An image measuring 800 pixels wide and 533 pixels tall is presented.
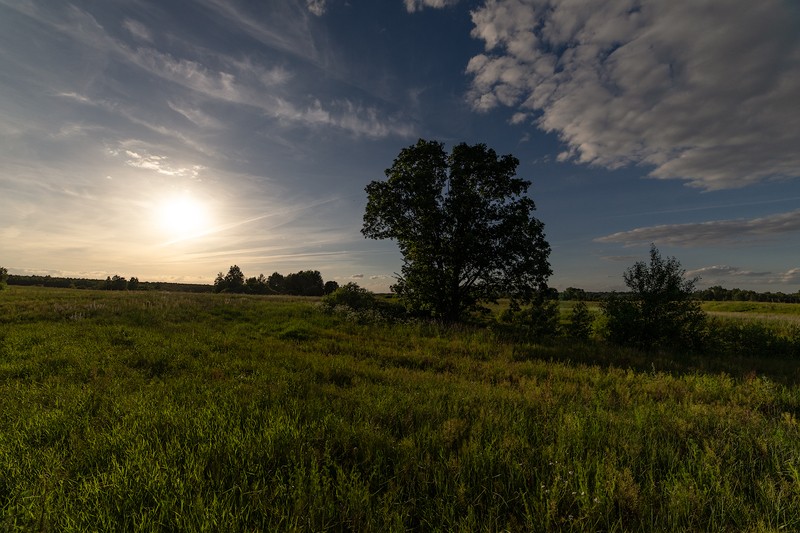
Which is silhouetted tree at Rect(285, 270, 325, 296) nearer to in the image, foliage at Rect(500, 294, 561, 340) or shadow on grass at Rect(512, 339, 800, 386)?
foliage at Rect(500, 294, 561, 340)

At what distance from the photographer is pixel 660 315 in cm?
1653

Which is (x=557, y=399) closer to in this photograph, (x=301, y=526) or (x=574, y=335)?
(x=301, y=526)

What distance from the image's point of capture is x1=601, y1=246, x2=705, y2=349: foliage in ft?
53.8

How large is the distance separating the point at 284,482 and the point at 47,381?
6.83 m

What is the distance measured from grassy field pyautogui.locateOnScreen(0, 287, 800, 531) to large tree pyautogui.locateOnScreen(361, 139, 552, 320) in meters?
12.9

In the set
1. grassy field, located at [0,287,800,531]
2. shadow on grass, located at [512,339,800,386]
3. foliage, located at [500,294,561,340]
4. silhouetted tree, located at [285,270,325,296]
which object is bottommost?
shadow on grass, located at [512,339,800,386]

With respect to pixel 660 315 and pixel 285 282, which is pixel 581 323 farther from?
pixel 285 282

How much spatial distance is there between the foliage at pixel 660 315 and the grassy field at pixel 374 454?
9.88 meters

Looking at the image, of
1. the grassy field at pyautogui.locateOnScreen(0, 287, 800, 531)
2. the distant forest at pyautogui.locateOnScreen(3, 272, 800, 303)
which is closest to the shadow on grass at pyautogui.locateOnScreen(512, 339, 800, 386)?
the grassy field at pyautogui.locateOnScreen(0, 287, 800, 531)

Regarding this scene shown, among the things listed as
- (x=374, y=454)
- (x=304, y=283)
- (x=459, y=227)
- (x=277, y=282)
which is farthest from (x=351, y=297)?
(x=277, y=282)

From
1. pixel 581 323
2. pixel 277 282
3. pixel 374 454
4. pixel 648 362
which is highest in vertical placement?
pixel 277 282

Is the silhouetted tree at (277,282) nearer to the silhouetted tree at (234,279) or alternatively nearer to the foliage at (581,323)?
the silhouetted tree at (234,279)

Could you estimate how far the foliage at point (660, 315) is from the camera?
16391 millimetres

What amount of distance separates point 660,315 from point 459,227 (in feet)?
38.6
